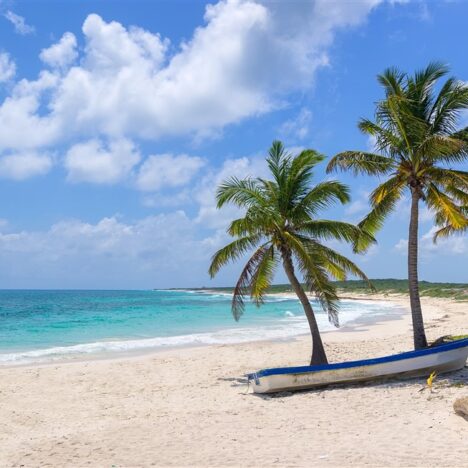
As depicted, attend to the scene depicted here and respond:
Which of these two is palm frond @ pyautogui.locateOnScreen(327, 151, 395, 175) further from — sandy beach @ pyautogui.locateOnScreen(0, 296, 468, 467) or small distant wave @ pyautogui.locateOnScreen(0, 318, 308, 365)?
small distant wave @ pyautogui.locateOnScreen(0, 318, 308, 365)

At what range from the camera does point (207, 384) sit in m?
12.7

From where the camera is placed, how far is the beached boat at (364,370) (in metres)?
10.5

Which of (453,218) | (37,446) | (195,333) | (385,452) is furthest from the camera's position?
(195,333)

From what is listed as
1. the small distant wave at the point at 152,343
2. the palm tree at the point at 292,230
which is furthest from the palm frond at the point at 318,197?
the small distant wave at the point at 152,343

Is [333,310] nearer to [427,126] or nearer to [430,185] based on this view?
[430,185]

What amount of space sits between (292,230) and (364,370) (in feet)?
13.1

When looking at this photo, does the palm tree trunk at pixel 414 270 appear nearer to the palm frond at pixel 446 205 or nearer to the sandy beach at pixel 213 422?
the palm frond at pixel 446 205

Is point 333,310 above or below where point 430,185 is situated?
below

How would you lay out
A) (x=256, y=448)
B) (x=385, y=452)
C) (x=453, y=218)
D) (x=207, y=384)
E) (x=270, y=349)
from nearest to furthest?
(x=385, y=452) < (x=256, y=448) < (x=453, y=218) < (x=207, y=384) < (x=270, y=349)

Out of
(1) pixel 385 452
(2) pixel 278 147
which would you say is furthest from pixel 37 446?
(2) pixel 278 147

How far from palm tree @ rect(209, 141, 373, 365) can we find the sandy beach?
2.67 m

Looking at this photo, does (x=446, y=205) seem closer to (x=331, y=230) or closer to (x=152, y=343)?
(x=331, y=230)

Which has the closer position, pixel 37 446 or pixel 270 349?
pixel 37 446

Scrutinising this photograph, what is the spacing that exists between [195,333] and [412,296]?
16.3 metres
